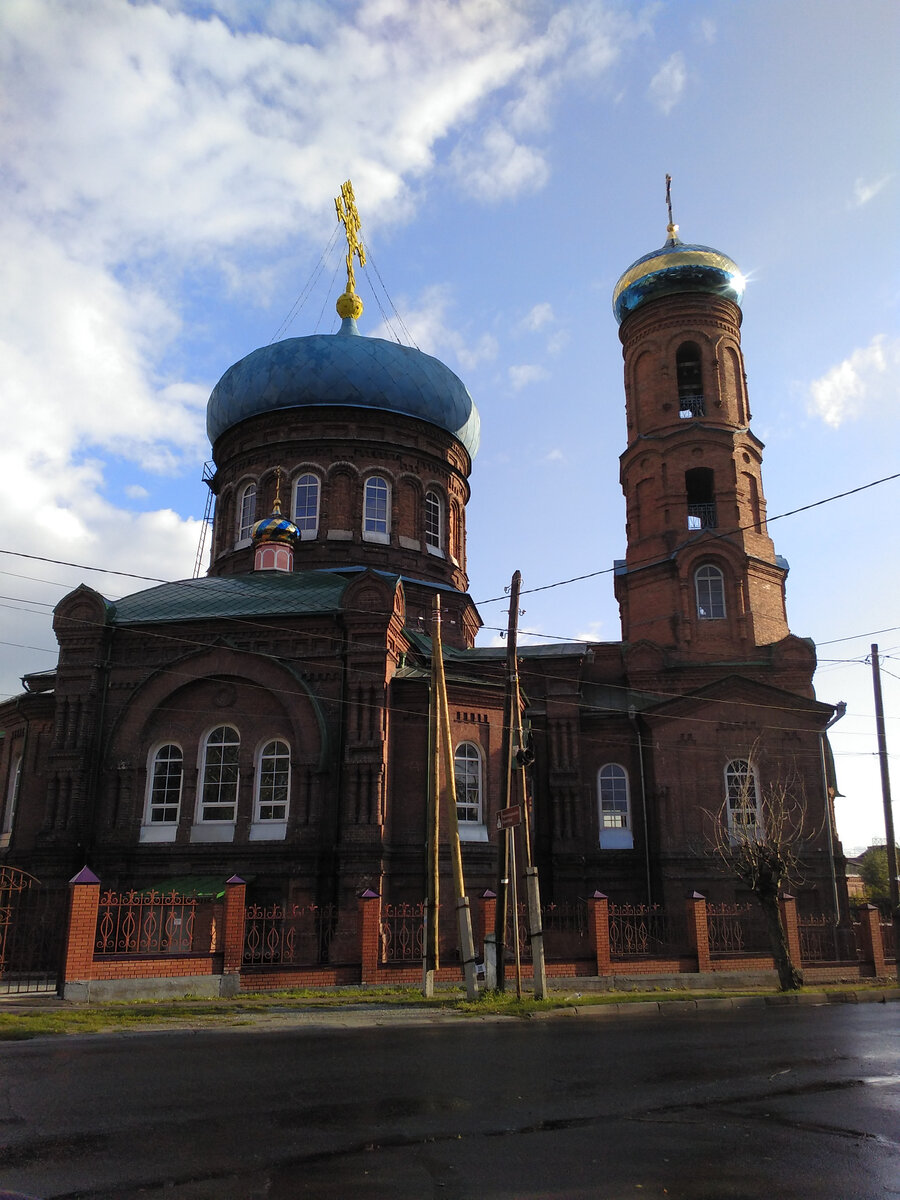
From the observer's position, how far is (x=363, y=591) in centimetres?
1927

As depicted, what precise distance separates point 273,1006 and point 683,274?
70.5ft

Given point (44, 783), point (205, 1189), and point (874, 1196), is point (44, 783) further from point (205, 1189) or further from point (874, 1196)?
point (874, 1196)

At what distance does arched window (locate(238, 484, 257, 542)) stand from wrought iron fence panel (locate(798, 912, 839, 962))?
53.3 feet

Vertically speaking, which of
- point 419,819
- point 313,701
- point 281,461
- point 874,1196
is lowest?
point 874,1196

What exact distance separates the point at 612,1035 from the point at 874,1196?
5934 millimetres

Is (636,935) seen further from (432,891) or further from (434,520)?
(434,520)

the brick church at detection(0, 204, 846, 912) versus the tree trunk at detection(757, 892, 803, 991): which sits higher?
the brick church at detection(0, 204, 846, 912)

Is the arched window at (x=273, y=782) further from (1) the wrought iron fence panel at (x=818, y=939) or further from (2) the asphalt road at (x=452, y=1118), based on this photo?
(1) the wrought iron fence panel at (x=818, y=939)

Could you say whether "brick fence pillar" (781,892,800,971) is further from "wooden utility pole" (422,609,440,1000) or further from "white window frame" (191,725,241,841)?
"white window frame" (191,725,241,841)

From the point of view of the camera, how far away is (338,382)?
25203 mm

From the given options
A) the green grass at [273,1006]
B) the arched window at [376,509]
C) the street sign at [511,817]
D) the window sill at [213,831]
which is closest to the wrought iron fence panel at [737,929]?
the green grass at [273,1006]

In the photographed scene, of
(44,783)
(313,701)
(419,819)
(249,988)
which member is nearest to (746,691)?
(419,819)

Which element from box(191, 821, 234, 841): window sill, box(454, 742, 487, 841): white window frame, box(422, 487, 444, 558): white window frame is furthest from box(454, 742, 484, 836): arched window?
box(422, 487, 444, 558): white window frame

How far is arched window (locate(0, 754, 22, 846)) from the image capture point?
21.7m
